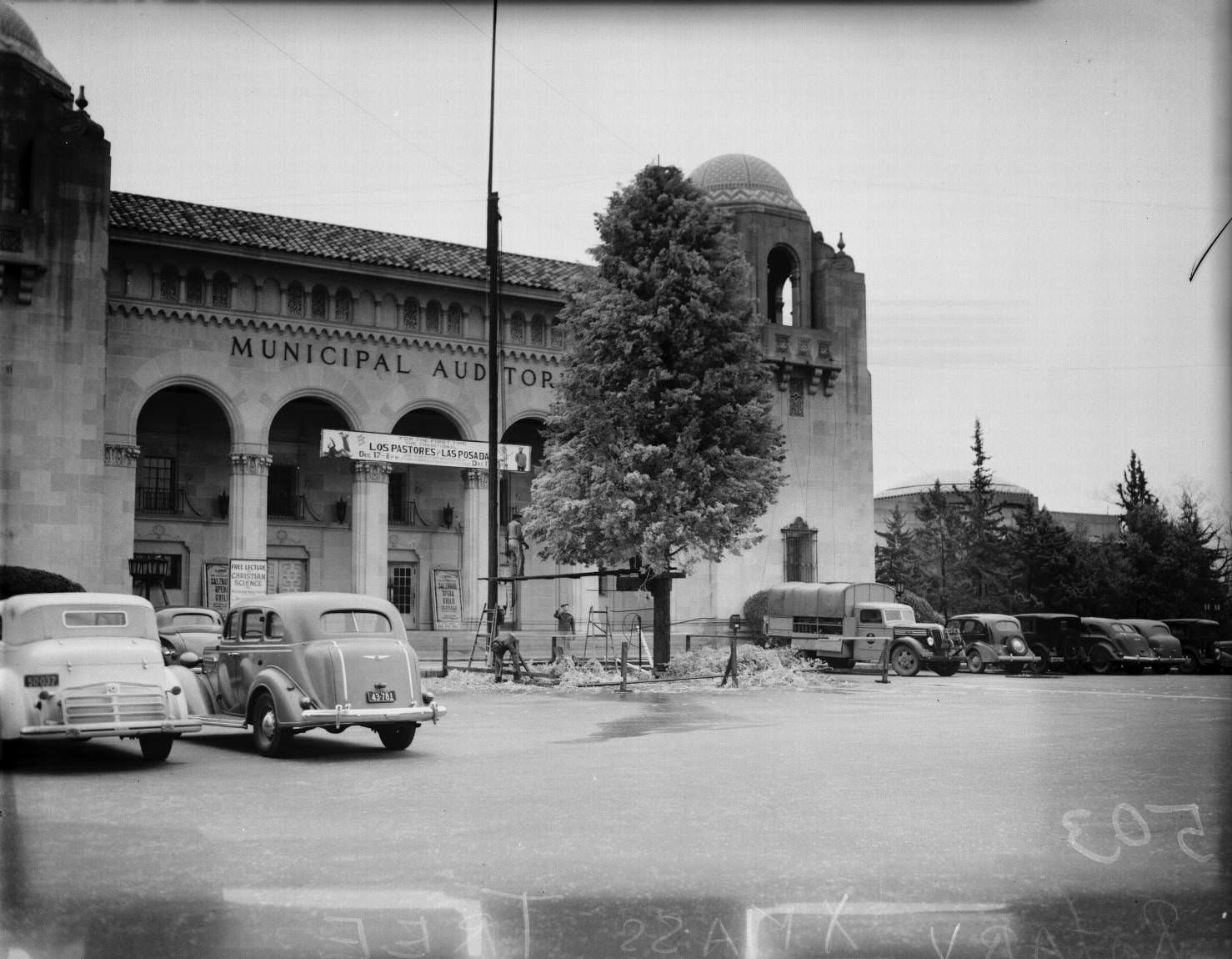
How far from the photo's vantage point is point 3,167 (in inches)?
1147

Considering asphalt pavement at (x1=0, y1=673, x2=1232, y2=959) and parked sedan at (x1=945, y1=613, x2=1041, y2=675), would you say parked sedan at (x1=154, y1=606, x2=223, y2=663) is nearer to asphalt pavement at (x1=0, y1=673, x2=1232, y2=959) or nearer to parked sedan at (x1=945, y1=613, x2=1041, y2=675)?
asphalt pavement at (x1=0, y1=673, x2=1232, y2=959)

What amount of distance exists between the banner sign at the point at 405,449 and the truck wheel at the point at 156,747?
22.3 metres

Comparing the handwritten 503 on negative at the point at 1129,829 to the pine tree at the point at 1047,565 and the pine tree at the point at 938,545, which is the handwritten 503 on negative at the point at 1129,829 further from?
the pine tree at the point at 938,545

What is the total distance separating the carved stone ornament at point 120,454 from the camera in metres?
31.7

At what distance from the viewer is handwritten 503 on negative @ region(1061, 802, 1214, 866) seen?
7797mm

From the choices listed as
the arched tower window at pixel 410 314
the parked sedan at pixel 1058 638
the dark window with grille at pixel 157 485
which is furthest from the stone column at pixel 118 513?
the parked sedan at pixel 1058 638

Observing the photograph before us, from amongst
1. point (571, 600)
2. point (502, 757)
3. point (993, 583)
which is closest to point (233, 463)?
point (571, 600)

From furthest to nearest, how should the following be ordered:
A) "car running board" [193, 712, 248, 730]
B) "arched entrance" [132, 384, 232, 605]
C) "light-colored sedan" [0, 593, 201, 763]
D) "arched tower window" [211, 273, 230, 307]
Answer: "arched entrance" [132, 384, 232, 605], "arched tower window" [211, 273, 230, 307], "car running board" [193, 712, 248, 730], "light-colored sedan" [0, 593, 201, 763]

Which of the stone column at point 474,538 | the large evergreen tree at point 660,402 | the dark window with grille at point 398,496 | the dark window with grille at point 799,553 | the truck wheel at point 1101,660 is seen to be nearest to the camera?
the large evergreen tree at point 660,402

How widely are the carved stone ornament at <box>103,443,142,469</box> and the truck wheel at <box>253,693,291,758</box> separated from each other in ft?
66.6

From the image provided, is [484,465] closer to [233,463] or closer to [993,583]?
[233,463]

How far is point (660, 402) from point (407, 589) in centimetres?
1510

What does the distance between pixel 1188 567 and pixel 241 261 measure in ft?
82.6

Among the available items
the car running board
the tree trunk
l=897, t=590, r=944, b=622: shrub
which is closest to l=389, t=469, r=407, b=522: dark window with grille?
the tree trunk
